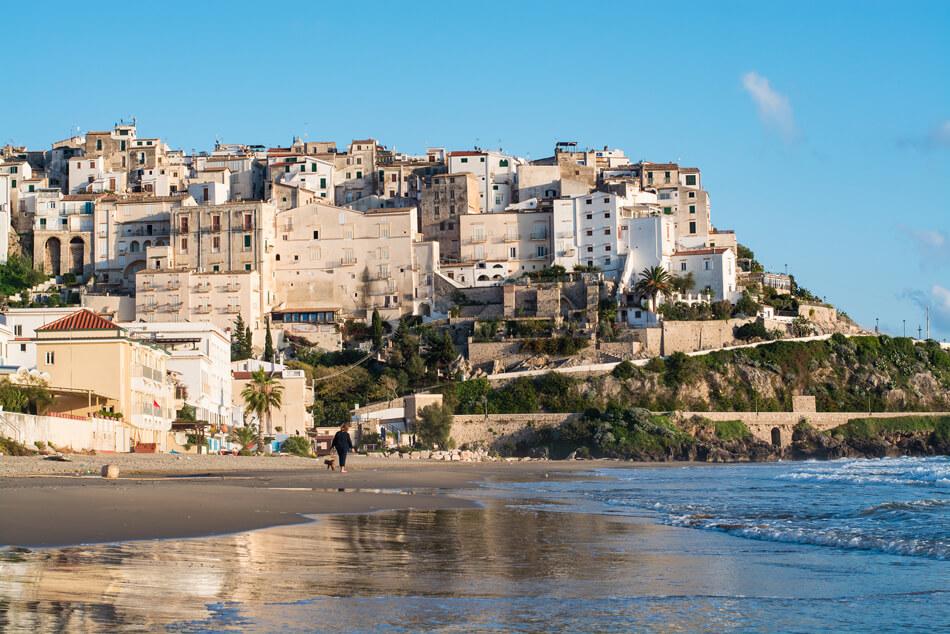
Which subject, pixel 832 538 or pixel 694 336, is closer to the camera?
pixel 832 538

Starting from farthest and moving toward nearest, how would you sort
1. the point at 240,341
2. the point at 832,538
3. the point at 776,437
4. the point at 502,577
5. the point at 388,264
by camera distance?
the point at 388,264
the point at 240,341
the point at 776,437
the point at 832,538
the point at 502,577

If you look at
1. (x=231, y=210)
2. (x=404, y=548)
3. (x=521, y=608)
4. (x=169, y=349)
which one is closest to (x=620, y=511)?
(x=404, y=548)

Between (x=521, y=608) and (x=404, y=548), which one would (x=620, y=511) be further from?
(x=521, y=608)

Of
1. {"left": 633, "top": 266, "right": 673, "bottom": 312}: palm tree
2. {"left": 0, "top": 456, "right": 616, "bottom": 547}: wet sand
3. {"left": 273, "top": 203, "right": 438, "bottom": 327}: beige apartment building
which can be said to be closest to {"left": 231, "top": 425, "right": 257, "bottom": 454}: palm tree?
{"left": 0, "top": 456, "right": 616, "bottom": 547}: wet sand

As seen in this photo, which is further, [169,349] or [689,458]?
[689,458]

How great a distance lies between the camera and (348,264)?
81.6 metres

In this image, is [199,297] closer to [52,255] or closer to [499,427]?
[52,255]

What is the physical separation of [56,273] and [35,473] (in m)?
65.8

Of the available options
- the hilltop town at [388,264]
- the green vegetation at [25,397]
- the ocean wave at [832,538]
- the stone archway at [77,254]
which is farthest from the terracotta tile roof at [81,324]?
the stone archway at [77,254]

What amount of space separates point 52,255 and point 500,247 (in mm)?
29551

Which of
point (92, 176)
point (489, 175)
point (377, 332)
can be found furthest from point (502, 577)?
point (92, 176)

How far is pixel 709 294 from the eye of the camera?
76.5m

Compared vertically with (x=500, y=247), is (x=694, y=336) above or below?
below

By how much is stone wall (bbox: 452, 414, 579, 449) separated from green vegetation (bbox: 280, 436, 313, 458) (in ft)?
40.7
